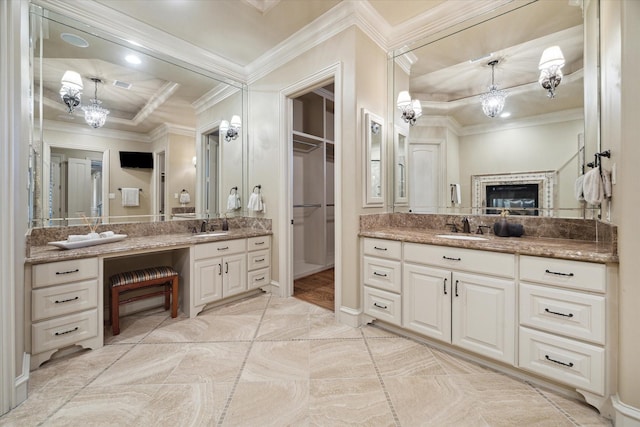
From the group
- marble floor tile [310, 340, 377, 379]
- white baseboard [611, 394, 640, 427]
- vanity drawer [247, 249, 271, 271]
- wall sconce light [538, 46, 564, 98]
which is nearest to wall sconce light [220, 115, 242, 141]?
vanity drawer [247, 249, 271, 271]

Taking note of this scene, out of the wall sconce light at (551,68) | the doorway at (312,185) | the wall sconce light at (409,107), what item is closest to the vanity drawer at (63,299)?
the doorway at (312,185)

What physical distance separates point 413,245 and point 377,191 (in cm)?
75

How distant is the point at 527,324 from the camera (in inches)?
62.3

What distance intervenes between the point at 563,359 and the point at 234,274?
2659 mm

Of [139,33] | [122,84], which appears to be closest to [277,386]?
[122,84]

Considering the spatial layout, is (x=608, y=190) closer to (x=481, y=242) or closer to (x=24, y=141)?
(x=481, y=242)

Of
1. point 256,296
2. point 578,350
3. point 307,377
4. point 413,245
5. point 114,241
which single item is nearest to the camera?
point 578,350

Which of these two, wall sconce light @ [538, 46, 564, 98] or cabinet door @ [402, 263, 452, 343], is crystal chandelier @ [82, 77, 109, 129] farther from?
wall sconce light @ [538, 46, 564, 98]

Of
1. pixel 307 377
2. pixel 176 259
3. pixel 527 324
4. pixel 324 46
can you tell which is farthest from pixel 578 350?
pixel 176 259

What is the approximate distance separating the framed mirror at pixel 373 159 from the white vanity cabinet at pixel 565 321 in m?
1.28

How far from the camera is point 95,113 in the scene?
2422mm

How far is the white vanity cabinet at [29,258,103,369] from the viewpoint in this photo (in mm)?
1726

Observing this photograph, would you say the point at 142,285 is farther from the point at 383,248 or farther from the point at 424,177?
the point at 424,177

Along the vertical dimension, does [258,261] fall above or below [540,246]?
below
